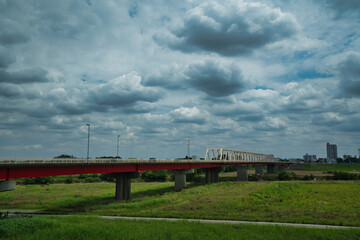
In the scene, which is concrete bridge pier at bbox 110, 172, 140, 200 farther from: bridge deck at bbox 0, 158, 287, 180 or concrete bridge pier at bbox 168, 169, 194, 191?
concrete bridge pier at bbox 168, 169, 194, 191

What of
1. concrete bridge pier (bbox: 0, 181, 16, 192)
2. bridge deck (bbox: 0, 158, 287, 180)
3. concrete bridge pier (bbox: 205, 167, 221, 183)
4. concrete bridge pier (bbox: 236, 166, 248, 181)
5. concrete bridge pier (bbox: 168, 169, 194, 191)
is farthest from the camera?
concrete bridge pier (bbox: 236, 166, 248, 181)

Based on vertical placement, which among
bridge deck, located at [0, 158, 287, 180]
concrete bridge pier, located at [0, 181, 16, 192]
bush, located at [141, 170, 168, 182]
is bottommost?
bush, located at [141, 170, 168, 182]

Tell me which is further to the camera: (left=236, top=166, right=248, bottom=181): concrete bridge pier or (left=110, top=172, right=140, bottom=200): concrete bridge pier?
(left=236, top=166, right=248, bottom=181): concrete bridge pier

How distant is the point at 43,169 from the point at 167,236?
26171 millimetres

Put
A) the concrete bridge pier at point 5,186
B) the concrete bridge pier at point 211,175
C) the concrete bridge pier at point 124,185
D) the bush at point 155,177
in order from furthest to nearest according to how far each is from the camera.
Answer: the bush at point 155,177 < the concrete bridge pier at point 211,175 < the concrete bridge pier at point 124,185 < the concrete bridge pier at point 5,186

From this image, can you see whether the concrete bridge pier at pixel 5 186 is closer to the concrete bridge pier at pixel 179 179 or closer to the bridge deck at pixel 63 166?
the bridge deck at pixel 63 166

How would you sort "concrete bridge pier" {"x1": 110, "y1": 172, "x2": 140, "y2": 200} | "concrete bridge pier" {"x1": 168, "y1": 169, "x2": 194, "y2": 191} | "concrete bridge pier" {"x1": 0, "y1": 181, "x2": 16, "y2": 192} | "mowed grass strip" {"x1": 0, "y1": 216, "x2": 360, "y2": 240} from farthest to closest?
"concrete bridge pier" {"x1": 168, "y1": 169, "x2": 194, "y2": 191}
"concrete bridge pier" {"x1": 110, "y1": 172, "x2": 140, "y2": 200}
"concrete bridge pier" {"x1": 0, "y1": 181, "x2": 16, "y2": 192}
"mowed grass strip" {"x1": 0, "y1": 216, "x2": 360, "y2": 240}

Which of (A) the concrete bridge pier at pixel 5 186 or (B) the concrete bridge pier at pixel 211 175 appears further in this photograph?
(B) the concrete bridge pier at pixel 211 175

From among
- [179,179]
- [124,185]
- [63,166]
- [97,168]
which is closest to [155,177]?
[179,179]

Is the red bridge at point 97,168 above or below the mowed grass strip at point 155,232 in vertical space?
above

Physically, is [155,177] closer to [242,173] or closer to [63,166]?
[242,173]

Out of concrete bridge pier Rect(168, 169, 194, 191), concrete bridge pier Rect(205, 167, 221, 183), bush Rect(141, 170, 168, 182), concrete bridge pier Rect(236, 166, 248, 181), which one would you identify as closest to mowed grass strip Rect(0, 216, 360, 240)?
concrete bridge pier Rect(168, 169, 194, 191)

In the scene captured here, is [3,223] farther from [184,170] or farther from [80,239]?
[184,170]

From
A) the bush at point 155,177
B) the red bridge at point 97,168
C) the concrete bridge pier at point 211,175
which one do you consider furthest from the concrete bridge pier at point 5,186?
the bush at point 155,177
